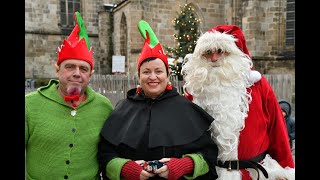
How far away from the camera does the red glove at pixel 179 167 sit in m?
2.49

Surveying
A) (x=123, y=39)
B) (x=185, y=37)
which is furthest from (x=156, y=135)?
(x=123, y=39)

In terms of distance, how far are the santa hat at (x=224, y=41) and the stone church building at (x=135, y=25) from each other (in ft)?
36.5

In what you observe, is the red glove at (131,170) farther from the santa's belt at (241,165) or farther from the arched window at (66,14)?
the arched window at (66,14)

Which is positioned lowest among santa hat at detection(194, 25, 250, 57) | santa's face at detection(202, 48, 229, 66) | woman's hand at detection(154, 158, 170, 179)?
A: woman's hand at detection(154, 158, 170, 179)

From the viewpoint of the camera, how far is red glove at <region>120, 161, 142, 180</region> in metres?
2.50

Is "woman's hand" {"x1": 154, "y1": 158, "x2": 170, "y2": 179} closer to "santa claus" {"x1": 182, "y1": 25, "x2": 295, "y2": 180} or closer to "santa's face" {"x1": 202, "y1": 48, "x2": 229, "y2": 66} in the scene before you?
"santa claus" {"x1": 182, "y1": 25, "x2": 295, "y2": 180}

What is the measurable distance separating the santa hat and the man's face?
3.80 feet

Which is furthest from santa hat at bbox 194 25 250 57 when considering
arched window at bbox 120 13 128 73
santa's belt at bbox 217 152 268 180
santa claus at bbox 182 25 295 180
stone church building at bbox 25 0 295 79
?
arched window at bbox 120 13 128 73

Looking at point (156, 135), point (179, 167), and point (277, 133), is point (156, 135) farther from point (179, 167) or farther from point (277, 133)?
point (277, 133)

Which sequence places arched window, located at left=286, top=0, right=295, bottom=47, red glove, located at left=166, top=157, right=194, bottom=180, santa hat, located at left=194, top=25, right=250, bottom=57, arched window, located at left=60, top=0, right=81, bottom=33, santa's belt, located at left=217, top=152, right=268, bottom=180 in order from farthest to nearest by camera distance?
arched window, located at left=60, top=0, right=81, bottom=33 → arched window, located at left=286, top=0, right=295, bottom=47 → santa hat, located at left=194, top=25, right=250, bottom=57 → santa's belt, located at left=217, top=152, right=268, bottom=180 → red glove, located at left=166, top=157, right=194, bottom=180

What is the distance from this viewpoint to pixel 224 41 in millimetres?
3148

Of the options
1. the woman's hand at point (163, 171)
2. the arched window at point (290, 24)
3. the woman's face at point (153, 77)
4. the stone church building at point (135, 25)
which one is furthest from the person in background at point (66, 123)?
the arched window at point (290, 24)
